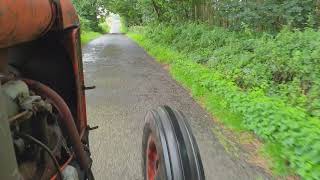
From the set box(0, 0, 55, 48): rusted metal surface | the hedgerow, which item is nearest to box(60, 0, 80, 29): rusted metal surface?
box(0, 0, 55, 48): rusted metal surface

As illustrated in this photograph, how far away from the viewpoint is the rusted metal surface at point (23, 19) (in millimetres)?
1758

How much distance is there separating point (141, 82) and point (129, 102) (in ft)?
8.16

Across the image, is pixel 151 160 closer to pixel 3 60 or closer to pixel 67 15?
pixel 67 15

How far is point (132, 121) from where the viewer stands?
6.60 m

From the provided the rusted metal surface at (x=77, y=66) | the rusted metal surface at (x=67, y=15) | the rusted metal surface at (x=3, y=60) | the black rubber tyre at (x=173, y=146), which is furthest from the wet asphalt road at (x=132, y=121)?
the rusted metal surface at (x=3, y=60)

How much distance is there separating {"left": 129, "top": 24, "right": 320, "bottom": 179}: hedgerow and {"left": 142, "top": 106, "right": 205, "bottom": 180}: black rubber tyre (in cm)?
173

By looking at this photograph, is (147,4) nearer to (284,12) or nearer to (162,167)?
(284,12)

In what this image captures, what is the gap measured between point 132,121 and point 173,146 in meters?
4.06

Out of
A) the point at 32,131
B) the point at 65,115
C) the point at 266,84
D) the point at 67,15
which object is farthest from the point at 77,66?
the point at 266,84

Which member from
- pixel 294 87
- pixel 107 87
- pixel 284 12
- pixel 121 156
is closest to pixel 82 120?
pixel 121 156

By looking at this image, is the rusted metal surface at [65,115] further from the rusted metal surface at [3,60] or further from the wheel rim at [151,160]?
the wheel rim at [151,160]

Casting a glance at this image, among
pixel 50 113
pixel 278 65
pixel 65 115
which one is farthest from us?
pixel 278 65

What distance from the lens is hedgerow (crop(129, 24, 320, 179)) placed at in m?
4.30

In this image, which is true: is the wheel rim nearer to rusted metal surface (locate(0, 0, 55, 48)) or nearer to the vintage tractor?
the vintage tractor
